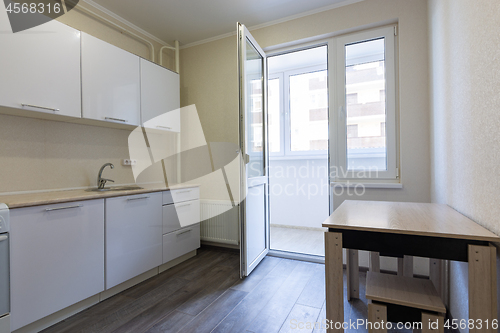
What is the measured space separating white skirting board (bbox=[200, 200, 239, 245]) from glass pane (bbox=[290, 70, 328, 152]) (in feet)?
5.87

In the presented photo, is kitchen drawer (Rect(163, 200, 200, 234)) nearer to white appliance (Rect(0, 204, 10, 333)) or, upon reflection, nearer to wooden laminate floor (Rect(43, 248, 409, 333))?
wooden laminate floor (Rect(43, 248, 409, 333))

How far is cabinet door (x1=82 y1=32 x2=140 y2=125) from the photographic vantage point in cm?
222

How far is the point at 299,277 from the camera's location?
8.23 feet

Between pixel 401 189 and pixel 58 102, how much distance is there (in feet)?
9.90

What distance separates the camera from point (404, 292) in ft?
4.35

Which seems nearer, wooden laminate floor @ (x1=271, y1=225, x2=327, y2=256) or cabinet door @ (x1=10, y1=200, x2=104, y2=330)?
cabinet door @ (x1=10, y1=200, x2=104, y2=330)

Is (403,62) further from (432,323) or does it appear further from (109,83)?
(109,83)

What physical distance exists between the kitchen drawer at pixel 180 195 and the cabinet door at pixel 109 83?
81 cm

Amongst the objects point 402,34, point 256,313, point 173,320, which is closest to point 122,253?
point 173,320

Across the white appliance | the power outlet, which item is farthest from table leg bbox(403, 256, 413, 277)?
the power outlet

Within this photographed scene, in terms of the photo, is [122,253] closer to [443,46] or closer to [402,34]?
[443,46]

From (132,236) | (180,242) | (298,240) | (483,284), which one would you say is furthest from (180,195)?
(483,284)

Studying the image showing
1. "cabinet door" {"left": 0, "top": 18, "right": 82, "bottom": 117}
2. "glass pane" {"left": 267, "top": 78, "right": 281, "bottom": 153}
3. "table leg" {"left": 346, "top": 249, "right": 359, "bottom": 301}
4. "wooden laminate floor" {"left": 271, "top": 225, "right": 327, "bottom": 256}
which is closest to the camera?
"cabinet door" {"left": 0, "top": 18, "right": 82, "bottom": 117}

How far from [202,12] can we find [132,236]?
2.42 meters
